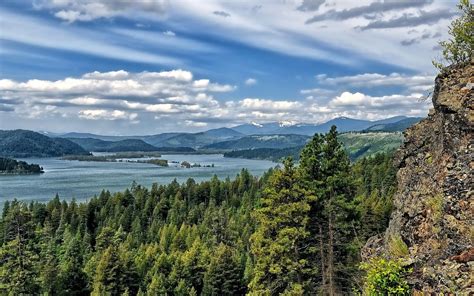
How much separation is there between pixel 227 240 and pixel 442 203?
7736 cm

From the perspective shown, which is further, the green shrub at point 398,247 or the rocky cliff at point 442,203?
the green shrub at point 398,247

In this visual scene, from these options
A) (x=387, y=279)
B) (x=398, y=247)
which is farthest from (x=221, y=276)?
(x=387, y=279)

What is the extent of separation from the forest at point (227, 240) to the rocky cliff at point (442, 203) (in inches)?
137

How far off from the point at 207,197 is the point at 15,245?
9301cm

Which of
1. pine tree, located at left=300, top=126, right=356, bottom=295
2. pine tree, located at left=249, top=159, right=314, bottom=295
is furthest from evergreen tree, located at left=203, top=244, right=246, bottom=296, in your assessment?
pine tree, located at left=300, top=126, right=356, bottom=295

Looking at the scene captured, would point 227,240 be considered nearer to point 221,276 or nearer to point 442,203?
point 221,276

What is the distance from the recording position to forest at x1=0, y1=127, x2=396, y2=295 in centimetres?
2655

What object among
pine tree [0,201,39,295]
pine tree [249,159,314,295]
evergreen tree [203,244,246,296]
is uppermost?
pine tree [249,159,314,295]

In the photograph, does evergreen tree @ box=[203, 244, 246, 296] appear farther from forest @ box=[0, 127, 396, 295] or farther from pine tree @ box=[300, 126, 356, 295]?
pine tree @ box=[300, 126, 356, 295]

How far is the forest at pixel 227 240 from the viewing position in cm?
2655

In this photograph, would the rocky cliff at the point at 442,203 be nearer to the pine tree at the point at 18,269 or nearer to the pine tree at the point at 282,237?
the pine tree at the point at 282,237

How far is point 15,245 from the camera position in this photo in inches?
→ 1929

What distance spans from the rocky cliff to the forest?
11.4 feet

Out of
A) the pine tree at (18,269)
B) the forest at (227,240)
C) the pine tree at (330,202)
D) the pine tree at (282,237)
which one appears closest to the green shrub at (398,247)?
the forest at (227,240)
